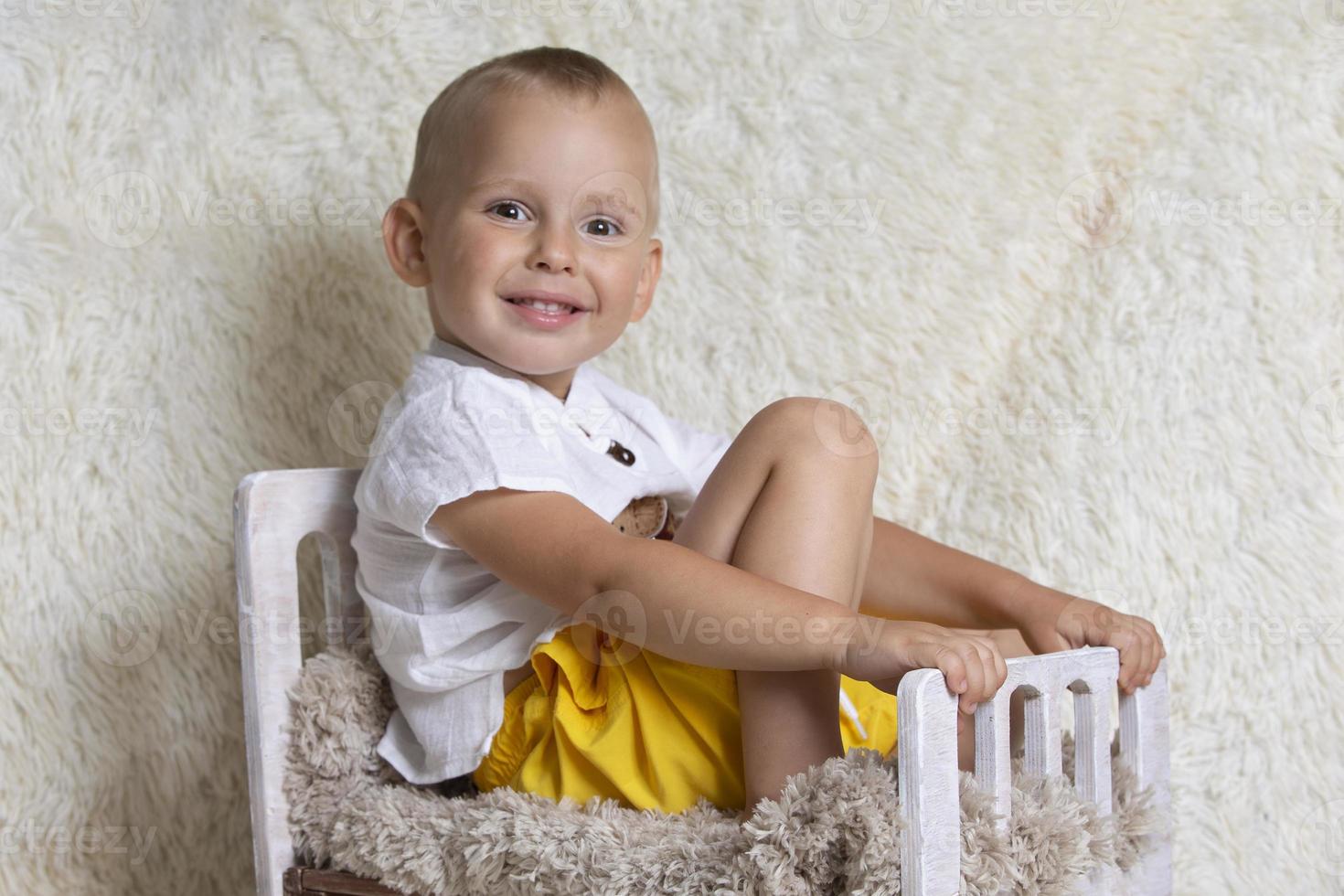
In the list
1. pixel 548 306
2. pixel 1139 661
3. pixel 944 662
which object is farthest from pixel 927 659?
pixel 548 306

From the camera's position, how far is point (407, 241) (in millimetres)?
1106

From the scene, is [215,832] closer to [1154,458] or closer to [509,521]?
[509,521]

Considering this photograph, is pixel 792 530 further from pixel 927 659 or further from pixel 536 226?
pixel 536 226

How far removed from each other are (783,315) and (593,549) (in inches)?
24.3

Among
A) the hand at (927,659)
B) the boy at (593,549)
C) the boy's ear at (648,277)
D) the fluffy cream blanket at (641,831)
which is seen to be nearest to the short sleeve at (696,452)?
the boy at (593,549)

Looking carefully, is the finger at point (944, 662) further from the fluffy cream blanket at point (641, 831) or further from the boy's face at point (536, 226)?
the boy's face at point (536, 226)

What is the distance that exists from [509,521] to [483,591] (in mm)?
106

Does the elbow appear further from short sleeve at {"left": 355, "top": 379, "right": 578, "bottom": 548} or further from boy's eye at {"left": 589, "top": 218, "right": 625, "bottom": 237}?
boy's eye at {"left": 589, "top": 218, "right": 625, "bottom": 237}

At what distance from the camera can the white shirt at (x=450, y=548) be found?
0.92 meters

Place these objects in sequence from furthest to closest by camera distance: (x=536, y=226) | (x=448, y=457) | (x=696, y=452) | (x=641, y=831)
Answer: (x=696, y=452)
(x=536, y=226)
(x=448, y=457)
(x=641, y=831)

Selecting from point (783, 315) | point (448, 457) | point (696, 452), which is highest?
point (783, 315)

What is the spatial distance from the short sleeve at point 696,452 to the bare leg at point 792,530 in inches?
9.2

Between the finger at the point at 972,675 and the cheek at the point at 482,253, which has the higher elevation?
the cheek at the point at 482,253

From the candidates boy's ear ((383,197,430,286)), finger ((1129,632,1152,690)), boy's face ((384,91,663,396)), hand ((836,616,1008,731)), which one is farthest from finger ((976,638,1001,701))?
boy's ear ((383,197,430,286))
